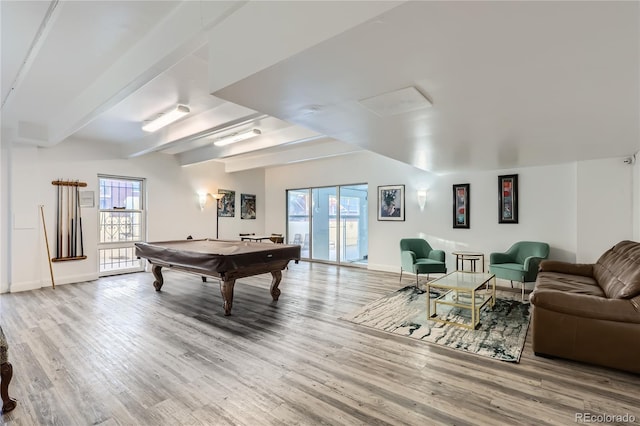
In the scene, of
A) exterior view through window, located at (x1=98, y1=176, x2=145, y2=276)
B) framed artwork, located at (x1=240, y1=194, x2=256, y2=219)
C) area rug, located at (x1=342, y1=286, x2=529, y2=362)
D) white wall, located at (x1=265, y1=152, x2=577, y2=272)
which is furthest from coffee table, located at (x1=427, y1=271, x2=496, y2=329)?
exterior view through window, located at (x1=98, y1=176, x2=145, y2=276)

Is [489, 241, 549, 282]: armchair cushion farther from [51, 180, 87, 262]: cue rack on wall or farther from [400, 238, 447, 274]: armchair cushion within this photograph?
[51, 180, 87, 262]: cue rack on wall

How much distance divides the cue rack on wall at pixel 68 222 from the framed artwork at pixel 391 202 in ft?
20.2

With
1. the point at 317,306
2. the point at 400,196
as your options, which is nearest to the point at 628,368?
the point at 317,306

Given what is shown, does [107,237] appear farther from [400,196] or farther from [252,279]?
[400,196]

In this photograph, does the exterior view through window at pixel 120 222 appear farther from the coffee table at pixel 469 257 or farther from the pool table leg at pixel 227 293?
the coffee table at pixel 469 257

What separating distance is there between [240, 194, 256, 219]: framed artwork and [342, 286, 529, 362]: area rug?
17.6 ft

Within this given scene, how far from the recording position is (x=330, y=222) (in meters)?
8.09

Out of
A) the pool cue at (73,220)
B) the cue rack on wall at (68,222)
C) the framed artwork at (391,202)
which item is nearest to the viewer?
the cue rack on wall at (68,222)

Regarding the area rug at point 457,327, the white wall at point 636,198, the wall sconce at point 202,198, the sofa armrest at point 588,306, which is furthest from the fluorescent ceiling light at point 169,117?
the white wall at point 636,198

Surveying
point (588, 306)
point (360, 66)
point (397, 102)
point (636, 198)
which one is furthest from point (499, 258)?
point (360, 66)

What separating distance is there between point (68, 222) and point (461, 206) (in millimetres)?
7600

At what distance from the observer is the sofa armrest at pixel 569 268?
4078 millimetres

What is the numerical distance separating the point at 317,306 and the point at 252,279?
2.24m

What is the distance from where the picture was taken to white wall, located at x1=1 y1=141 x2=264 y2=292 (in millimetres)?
5223
